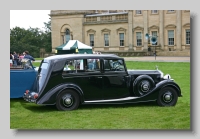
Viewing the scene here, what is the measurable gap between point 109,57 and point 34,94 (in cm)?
174

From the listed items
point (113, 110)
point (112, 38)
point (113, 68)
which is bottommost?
point (113, 110)

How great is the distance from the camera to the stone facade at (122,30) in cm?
1043

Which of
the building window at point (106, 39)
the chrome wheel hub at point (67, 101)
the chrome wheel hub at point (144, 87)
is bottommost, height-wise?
the chrome wheel hub at point (67, 101)

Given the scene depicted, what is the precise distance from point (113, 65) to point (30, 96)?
184 centimetres

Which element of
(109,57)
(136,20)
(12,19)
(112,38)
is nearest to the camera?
(12,19)

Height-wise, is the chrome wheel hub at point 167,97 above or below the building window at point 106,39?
below

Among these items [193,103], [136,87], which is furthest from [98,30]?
[193,103]

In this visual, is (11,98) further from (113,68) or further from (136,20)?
(136,20)

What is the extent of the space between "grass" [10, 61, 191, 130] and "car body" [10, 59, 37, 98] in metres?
0.26

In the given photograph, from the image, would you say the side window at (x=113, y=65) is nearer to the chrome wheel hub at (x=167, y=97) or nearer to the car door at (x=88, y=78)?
the car door at (x=88, y=78)

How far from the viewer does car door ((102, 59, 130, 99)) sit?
10.2 m

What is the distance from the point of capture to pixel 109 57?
33.7 ft

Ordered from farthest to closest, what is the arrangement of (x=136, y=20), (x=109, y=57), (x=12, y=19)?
(x=136, y=20)
(x=109, y=57)
(x=12, y=19)

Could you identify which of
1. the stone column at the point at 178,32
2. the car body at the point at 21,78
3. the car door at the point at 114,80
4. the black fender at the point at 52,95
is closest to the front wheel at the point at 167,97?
the car door at the point at 114,80
